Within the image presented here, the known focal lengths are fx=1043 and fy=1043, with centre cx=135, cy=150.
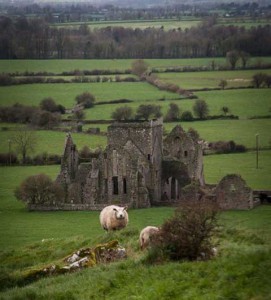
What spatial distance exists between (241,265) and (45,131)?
66.9m

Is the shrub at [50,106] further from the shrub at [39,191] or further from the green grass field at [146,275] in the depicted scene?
the green grass field at [146,275]

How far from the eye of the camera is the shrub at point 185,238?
21.3 m

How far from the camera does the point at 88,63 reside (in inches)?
4176

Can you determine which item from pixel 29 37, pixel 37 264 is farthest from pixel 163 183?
pixel 37 264

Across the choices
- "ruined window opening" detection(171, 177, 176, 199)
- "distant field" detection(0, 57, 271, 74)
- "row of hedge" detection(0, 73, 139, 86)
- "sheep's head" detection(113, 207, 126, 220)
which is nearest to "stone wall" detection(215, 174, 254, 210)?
"ruined window opening" detection(171, 177, 176, 199)

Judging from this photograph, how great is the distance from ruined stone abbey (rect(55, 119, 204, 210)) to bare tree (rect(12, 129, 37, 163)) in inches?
527

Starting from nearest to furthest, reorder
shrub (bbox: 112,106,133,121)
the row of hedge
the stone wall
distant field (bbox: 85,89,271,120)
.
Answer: the stone wall
the row of hedge
distant field (bbox: 85,89,271,120)
shrub (bbox: 112,106,133,121)

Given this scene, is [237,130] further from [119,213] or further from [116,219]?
[119,213]

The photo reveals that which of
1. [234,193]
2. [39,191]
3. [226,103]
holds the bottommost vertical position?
[39,191]

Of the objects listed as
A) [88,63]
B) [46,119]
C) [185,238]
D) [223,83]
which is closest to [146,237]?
[185,238]

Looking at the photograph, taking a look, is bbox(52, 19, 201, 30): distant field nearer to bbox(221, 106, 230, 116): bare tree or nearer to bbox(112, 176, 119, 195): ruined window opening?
bbox(221, 106, 230, 116): bare tree

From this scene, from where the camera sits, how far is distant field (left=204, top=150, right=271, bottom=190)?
62844 millimetres

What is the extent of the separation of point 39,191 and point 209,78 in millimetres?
33775

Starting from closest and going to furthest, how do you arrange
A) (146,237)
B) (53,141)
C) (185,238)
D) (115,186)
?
1. (185,238)
2. (146,237)
3. (115,186)
4. (53,141)
